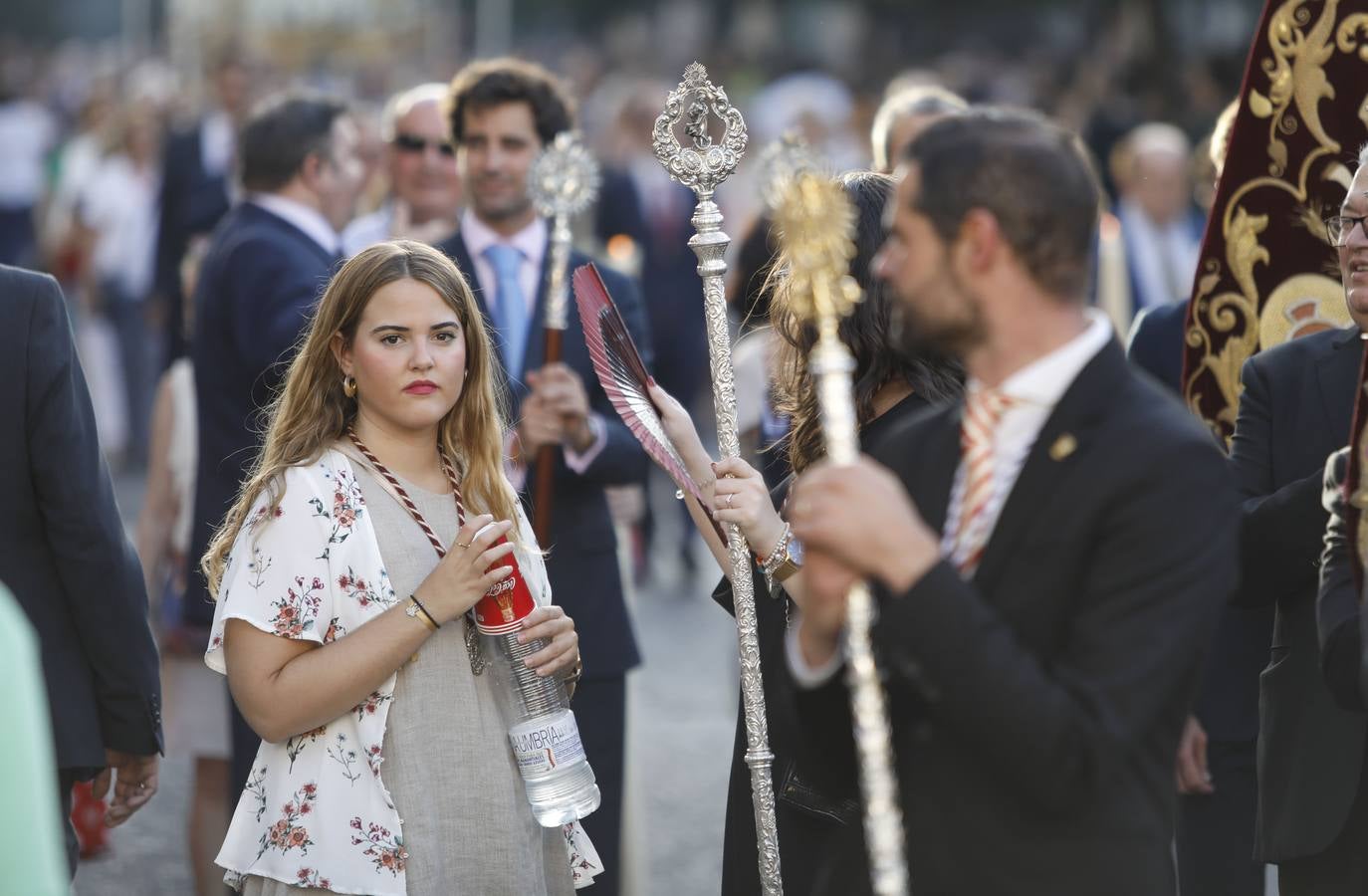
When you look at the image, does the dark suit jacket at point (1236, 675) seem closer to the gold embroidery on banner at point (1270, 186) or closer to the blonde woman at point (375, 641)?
the gold embroidery on banner at point (1270, 186)

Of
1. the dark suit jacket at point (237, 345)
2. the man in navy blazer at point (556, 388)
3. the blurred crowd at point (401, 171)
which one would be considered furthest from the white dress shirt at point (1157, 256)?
the dark suit jacket at point (237, 345)

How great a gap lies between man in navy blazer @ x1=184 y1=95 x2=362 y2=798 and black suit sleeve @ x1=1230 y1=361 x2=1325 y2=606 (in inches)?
91.8

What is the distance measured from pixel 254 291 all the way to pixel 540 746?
2.34 meters

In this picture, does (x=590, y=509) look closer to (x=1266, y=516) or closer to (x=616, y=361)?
(x=616, y=361)

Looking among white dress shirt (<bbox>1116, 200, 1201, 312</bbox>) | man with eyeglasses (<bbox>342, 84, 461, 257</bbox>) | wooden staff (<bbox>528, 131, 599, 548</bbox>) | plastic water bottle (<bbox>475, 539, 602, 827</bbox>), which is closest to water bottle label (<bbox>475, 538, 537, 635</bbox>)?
plastic water bottle (<bbox>475, 539, 602, 827</bbox>)

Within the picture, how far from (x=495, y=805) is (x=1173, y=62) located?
55.5ft


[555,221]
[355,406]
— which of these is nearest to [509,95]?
[555,221]

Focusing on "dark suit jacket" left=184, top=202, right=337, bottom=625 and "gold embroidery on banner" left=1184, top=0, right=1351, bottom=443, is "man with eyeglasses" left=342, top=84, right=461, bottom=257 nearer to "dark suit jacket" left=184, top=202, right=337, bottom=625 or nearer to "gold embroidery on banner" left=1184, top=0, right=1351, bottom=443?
"dark suit jacket" left=184, top=202, right=337, bottom=625

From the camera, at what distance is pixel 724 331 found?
12.5 ft

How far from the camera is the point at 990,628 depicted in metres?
2.48

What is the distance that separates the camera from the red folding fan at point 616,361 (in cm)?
376

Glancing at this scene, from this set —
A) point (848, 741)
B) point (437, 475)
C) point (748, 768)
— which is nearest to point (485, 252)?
point (437, 475)

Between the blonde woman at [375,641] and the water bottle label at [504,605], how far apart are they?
0.03m

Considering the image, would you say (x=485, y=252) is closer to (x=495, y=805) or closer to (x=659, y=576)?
(x=495, y=805)
